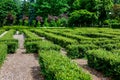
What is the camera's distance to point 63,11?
226 feet

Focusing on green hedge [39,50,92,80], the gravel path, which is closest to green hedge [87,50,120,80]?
green hedge [39,50,92,80]

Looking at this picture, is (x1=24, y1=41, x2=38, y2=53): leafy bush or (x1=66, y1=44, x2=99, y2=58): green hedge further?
(x1=24, y1=41, x2=38, y2=53): leafy bush

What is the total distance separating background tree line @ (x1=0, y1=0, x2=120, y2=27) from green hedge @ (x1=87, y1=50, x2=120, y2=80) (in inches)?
1677

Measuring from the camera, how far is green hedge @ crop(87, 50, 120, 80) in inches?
335

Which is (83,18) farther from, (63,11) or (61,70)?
(61,70)

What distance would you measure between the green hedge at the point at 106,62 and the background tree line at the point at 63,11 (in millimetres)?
42592

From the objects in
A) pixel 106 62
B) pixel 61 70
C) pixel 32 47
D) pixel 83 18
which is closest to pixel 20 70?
pixel 106 62

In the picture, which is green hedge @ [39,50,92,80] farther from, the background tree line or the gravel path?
the background tree line

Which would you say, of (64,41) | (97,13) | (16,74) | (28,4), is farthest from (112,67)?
(28,4)

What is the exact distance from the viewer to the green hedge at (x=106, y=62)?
8.52 metres

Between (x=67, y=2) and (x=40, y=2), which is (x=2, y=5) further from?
(x=67, y=2)

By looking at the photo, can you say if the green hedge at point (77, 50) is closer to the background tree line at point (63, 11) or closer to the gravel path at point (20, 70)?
the gravel path at point (20, 70)

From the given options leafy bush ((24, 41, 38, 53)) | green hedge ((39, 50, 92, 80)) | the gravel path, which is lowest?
the gravel path

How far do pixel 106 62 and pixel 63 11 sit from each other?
60.4m
